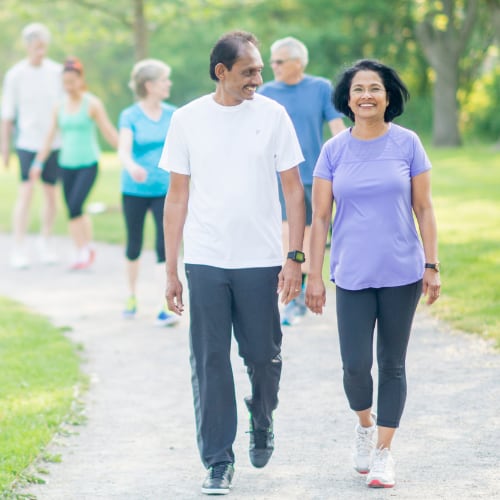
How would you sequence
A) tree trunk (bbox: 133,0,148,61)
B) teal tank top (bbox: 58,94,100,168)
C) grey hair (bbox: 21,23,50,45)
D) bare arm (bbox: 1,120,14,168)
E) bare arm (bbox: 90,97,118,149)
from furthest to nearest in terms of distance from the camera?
tree trunk (bbox: 133,0,148,61) < bare arm (bbox: 1,120,14,168) < grey hair (bbox: 21,23,50,45) < teal tank top (bbox: 58,94,100,168) < bare arm (bbox: 90,97,118,149)

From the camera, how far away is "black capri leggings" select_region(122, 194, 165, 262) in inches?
344

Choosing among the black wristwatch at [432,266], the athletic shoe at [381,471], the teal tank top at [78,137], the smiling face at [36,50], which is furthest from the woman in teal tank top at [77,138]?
the athletic shoe at [381,471]

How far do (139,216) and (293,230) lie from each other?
4059mm

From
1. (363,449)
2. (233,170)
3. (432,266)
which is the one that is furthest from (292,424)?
(233,170)

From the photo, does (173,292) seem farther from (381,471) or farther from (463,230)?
(463,230)

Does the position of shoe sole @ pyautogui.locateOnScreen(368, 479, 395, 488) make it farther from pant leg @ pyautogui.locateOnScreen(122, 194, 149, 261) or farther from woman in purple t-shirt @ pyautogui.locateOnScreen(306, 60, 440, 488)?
pant leg @ pyautogui.locateOnScreen(122, 194, 149, 261)

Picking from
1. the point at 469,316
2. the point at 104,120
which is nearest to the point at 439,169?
the point at 104,120

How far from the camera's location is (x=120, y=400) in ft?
22.1

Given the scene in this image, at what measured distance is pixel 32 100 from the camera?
40.0 ft

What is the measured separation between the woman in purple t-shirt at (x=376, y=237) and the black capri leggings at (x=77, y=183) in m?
6.67

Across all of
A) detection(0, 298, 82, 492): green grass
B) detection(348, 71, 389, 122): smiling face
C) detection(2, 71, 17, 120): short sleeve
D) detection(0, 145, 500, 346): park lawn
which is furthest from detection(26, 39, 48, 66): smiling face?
detection(348, 71, 389, 122): smiling face

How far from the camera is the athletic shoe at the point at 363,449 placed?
5.05 meters

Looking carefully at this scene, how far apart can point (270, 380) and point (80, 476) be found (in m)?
1.00

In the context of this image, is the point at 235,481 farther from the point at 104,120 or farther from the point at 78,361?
the point at 104,120
